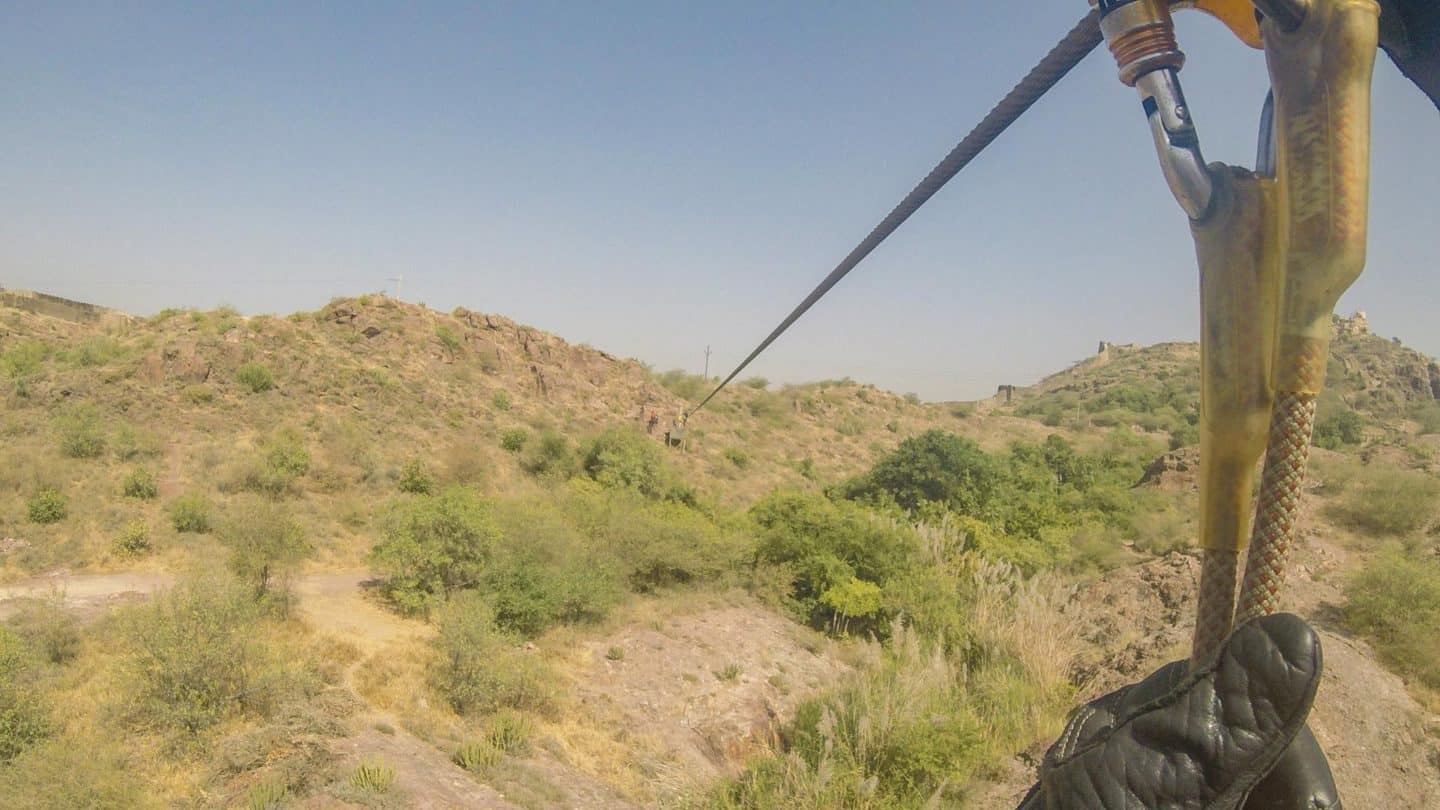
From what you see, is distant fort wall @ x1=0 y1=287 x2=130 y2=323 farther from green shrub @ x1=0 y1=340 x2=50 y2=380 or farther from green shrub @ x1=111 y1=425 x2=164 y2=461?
green shrub @ x1=111 y1=425 x2=164 y2=461

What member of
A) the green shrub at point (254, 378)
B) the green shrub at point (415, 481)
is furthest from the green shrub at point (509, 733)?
the green shrub at point (254, 378)

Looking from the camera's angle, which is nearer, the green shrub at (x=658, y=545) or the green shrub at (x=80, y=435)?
the green shrub at (x=658, y=545)

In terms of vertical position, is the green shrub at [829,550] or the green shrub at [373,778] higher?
the green shrub at [829,550]

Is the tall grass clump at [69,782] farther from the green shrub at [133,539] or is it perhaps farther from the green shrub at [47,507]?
the green shrub at [47,507]

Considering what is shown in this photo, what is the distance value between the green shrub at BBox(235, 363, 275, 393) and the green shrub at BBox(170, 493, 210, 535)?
9922 mm

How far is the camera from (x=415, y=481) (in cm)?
2125

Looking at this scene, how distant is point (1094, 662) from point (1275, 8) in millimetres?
8768

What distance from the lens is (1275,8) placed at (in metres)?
1.16

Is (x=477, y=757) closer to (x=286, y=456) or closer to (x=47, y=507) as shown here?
(x=47, y=507)

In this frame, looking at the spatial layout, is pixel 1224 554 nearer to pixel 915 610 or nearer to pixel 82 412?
pixel 915 610

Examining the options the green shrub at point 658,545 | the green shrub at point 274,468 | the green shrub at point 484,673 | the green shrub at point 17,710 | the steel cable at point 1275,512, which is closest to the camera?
the steel cable at point 1275,512

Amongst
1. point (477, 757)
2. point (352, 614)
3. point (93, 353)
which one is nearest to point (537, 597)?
point (352, 614)

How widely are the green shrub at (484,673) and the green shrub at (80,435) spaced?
14887 mm

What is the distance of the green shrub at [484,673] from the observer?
9.31 metres
